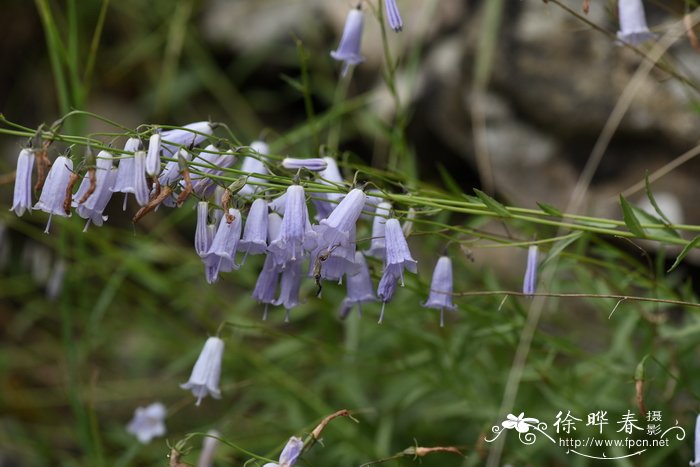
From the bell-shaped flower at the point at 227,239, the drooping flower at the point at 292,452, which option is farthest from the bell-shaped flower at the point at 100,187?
the drooping flower at the point at 292,452

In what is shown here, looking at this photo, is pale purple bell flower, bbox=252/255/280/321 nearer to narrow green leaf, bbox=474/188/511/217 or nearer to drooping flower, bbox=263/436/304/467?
drooping flower, bbox=263/436/304/467

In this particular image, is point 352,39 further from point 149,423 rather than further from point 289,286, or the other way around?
point 149,423

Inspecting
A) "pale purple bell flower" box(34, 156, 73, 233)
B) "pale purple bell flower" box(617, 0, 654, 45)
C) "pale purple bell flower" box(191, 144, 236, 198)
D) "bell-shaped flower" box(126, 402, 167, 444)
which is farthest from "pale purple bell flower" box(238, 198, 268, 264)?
"bell-shaped flower" box(126, 402, 167, 444)

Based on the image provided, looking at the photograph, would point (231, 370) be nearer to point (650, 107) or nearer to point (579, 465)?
point (579, 465)

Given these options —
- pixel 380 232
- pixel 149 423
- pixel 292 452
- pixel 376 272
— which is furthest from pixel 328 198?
pixel 149 423

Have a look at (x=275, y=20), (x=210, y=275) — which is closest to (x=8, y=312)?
(x=275, y=20)

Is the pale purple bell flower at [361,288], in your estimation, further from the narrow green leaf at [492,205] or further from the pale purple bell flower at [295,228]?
the narrow green leaf at [492,205]
